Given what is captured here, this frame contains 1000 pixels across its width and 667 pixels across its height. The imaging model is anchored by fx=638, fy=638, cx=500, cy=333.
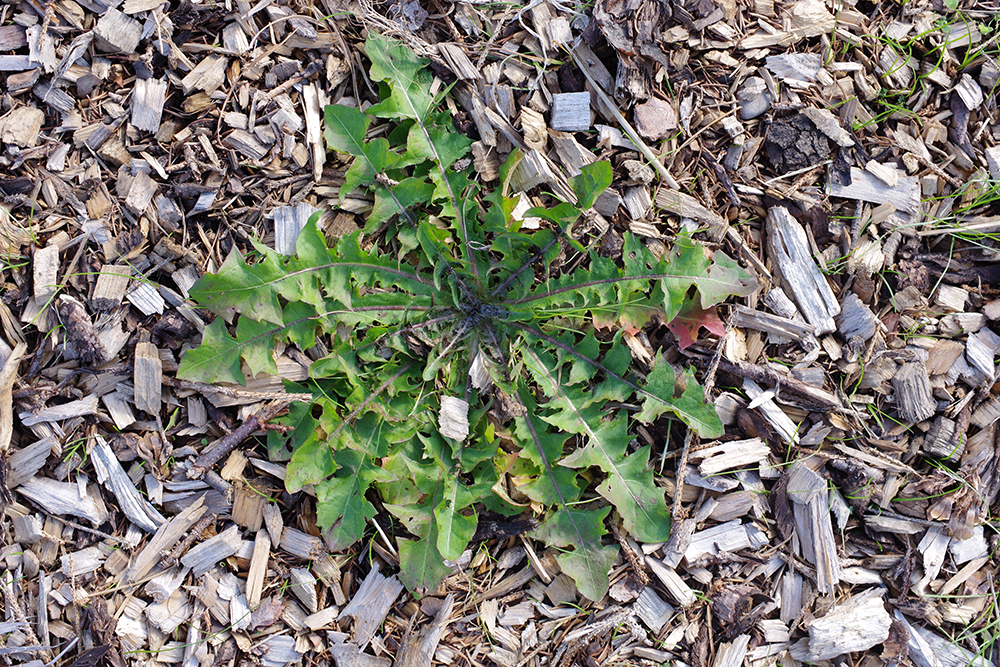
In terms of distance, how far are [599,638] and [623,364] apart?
1292 millimetres

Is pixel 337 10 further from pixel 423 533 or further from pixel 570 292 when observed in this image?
pixel 423 533

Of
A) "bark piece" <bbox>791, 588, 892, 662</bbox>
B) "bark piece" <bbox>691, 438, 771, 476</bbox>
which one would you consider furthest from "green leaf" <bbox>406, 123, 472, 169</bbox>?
"bark piece" <bbox>791, 588, 892, 662</bbox>

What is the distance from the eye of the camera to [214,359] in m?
2.73

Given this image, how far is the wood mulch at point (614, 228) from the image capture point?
2881 mm

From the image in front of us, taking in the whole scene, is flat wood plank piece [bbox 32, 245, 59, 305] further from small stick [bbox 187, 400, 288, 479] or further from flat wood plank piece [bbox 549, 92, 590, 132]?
flat wood plank piece [bbox 549, 92, 590, 132]

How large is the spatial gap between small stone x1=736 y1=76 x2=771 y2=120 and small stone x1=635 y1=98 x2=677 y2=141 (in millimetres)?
372

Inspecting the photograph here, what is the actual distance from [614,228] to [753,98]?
0.92 m

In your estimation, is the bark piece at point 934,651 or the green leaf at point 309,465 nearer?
the green leaf at point 309,465

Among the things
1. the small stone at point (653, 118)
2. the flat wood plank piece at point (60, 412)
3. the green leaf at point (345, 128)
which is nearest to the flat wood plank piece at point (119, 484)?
the flat wood plank piece at point (60, 412)

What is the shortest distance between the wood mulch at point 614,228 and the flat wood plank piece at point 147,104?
1 centimetres

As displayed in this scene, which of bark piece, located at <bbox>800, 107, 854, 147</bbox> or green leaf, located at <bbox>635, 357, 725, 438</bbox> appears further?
Result: bark piece, located at <bbox>800, 107, 854, 147</bbox>

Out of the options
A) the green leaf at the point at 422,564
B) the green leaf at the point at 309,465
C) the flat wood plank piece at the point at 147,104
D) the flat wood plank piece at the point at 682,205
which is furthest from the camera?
the flat wood plank piece at the point at 682,205

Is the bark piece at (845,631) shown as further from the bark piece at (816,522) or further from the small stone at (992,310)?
the small stone at (992,310)

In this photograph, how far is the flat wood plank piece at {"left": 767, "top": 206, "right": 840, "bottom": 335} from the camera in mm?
3037
